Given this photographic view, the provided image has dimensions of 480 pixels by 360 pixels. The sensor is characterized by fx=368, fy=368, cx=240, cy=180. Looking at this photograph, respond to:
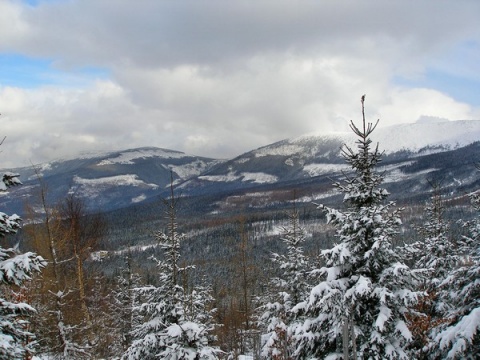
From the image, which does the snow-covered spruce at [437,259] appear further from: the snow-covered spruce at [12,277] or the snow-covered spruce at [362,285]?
the snow-covered spruce at [12,277]

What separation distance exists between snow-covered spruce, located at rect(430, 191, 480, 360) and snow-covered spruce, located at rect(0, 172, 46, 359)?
417 inches

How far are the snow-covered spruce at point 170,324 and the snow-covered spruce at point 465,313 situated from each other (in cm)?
765

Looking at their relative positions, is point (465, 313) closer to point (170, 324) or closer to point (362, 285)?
point (362, 285)

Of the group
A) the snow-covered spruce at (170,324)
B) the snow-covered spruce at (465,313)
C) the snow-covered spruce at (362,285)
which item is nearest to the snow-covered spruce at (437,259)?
the snow-covered spruce at (465,313)

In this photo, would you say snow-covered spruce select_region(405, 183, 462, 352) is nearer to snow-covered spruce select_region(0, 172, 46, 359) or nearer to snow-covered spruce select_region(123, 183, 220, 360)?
snow-covered spruce select_region(123, 183, 220, 360)

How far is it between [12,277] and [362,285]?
9154 mm

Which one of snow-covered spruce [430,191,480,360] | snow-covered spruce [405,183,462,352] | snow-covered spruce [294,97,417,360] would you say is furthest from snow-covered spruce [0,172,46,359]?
snow-covered spruce [405,183,462,352]

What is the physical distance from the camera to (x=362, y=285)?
36.2 ft

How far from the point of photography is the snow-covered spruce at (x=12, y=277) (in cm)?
764

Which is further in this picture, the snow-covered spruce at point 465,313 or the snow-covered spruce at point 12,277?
the snow-covered spruce at point 465,313

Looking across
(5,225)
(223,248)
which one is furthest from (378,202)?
(223,248)

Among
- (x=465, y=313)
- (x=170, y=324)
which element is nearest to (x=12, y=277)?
(x=170, y=324)

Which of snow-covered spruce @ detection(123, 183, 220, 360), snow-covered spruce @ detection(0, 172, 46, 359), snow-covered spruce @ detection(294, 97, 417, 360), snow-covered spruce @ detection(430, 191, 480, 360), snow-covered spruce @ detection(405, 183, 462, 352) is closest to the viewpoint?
snow-covered spruce @ detection(0, 172, 46, 359)

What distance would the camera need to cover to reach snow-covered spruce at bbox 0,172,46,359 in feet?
25.1
